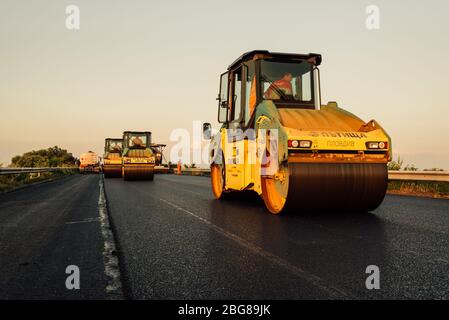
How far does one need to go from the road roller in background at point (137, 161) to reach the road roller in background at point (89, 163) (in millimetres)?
25329

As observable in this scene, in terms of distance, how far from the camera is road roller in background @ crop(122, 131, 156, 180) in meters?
24.7

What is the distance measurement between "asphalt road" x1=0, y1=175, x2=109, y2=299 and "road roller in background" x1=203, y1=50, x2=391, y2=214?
3090 mm

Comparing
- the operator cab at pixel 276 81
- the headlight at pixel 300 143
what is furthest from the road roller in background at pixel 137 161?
the headlight at pixel 300 143

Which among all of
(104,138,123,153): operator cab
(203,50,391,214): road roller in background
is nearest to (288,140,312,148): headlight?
(203,50,391,214): road roller in background

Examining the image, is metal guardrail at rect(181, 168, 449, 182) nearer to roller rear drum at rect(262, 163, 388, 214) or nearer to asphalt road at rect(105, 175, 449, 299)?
asphalt road at rect(105, 175, 449, 299)

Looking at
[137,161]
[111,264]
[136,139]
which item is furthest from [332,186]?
[136,139]

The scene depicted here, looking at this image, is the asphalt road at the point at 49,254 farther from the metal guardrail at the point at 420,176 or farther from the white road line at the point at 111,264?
the metal guardrail at the point at 420,176

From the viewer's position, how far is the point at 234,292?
3.12 m

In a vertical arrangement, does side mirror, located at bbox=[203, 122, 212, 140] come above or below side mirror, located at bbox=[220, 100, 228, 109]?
below

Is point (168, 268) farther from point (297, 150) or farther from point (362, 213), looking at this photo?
point (362, 213)

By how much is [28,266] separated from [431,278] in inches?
144

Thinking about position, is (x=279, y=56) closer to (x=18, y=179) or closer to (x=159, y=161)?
(x=18, y=179)

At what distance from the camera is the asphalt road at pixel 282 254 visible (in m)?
3.19
